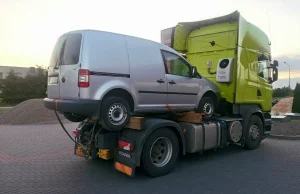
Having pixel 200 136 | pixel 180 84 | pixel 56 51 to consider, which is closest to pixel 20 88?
pixel 56 51

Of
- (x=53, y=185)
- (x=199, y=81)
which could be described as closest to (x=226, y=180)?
(x=199, y=81)

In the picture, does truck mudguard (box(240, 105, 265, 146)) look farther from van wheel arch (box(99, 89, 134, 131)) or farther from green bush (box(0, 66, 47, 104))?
green bush (box(0, 66, 47, 104))

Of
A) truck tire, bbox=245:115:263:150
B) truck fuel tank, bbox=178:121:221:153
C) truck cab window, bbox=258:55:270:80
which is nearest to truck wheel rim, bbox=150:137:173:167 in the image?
truck fuel tank, bbox=178:121:221:153

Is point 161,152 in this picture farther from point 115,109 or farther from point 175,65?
point 175,65

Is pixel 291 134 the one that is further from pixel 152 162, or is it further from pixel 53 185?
pixel 53 185

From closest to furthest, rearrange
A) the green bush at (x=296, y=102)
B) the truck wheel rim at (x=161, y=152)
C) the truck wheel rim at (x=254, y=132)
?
the truck wheel rim at (x=161, y=152) → the truck wheel rim at (x=254, y=132) → the green bush at (x=296, y=102)

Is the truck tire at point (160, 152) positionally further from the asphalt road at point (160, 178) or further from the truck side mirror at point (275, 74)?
the truck side mirror at point (275, 74)

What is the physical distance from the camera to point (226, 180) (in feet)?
18.0

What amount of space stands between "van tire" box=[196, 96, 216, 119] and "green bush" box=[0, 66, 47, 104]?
29677 mm

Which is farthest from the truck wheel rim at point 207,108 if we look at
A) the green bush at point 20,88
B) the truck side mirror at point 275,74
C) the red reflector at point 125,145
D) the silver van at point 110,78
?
the green bush at point 20,88

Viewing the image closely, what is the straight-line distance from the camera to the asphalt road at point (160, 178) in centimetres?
504

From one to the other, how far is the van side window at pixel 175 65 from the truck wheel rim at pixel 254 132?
2920 millimetres

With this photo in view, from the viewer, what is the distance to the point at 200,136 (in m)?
6.69

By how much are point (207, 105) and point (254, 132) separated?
2101mm
